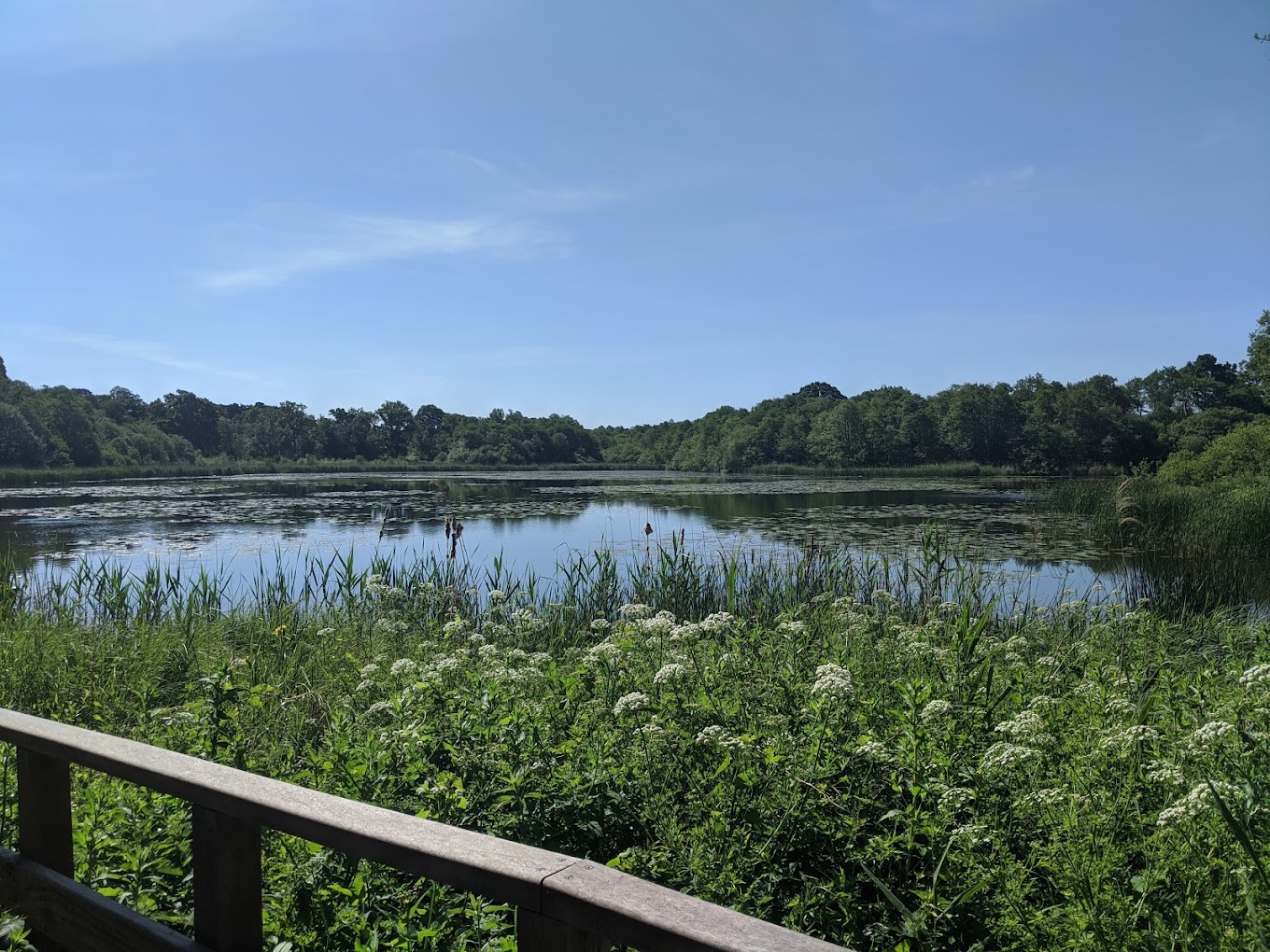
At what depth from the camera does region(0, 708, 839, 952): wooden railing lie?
3.75 feet

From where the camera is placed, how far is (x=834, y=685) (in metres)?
2.79

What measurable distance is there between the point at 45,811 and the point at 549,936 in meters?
1.54

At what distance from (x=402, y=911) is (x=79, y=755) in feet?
3.01

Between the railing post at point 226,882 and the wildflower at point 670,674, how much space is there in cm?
169

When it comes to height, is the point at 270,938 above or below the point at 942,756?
below

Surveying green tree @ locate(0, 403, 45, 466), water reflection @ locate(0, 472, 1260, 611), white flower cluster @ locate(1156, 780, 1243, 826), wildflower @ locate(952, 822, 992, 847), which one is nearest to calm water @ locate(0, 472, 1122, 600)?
water reflection @ locate(0, 472, 1260, 611)

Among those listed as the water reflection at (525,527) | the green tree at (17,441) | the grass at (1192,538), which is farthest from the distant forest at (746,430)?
the grass at (1192,538)

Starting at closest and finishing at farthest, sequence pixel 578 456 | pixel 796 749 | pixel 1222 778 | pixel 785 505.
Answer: pixel 1222 778, pixel 796 749, pixel 785 505, pixel 578 456

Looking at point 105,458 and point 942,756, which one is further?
point 105,458

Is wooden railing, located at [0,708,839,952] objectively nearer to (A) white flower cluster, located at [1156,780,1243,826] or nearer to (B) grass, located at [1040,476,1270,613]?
(A) white flower cluster, located at [1156,780,1243,826]

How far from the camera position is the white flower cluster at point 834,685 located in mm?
2778

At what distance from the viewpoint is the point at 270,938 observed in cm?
213

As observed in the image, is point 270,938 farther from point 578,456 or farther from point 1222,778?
point 578,456

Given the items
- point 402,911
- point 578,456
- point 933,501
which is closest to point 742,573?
point 402,911
